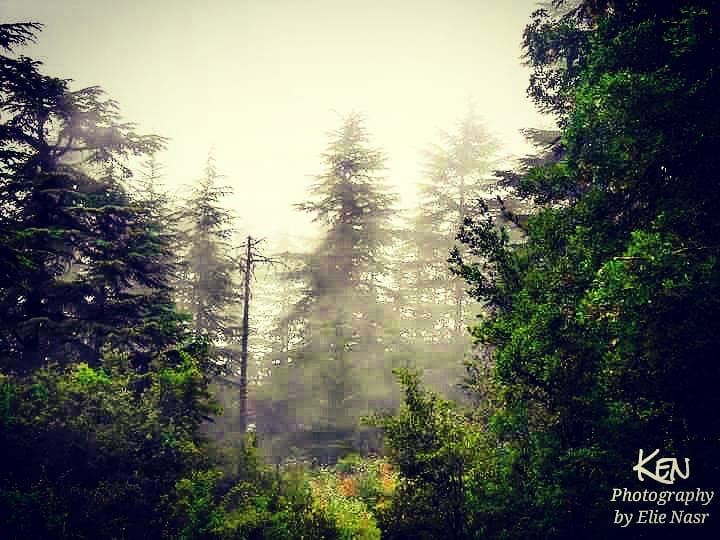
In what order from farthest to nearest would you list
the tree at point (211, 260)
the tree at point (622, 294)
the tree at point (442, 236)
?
the tree at point (442, 236) → the tree at point (211, 260) → the tree at point (622, 294)

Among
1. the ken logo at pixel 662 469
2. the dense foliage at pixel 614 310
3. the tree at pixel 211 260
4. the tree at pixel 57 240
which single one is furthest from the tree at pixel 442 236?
the ken logo at pixel 662 469

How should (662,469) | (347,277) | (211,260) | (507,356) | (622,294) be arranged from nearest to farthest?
(622,294)
(662,469)
(507,356)
(347,277)
(211,260)

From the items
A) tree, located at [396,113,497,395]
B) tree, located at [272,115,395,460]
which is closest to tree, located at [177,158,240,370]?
tree, located at [272,115,395,460]

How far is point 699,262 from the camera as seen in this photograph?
5723mm

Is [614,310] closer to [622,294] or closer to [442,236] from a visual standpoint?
[622,294]

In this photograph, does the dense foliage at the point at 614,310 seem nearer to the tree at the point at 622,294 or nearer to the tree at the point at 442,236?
the tree at the point at 622,294

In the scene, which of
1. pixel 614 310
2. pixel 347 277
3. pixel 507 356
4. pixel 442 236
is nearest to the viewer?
pixel 614 310

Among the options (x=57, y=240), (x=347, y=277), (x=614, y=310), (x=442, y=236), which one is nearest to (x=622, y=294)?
(x=614, y=310)

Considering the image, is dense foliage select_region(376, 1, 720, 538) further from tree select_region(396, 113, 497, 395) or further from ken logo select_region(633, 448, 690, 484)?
tree select_region(396, 113, 497, 395)

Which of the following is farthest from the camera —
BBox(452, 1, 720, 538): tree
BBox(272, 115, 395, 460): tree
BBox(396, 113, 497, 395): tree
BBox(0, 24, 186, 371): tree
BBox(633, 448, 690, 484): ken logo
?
BBox(396, 113, 497, 395): tree

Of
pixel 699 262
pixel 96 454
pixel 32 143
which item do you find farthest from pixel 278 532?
pixel 32 143

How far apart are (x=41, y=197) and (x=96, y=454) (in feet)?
29.1

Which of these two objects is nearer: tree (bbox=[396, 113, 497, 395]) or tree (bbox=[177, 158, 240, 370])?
tree (bbox=[177, 158, 240, 370])

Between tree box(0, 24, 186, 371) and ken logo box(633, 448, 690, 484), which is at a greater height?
tree box(0, 24, 186, 371)
